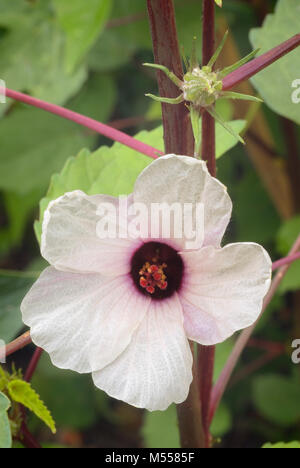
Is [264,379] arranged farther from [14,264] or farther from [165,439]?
[14,264]

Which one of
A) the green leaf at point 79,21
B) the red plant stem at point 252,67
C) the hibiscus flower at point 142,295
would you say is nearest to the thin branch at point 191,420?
the hibiscus flower at point 142,295

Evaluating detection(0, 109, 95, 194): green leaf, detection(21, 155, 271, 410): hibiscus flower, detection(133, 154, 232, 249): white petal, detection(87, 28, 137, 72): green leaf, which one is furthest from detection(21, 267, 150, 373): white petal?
detection(87, 28, 137, 72): green leaf

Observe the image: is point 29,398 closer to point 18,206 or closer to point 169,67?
point 169,67

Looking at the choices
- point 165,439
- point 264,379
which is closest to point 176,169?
point 165,439

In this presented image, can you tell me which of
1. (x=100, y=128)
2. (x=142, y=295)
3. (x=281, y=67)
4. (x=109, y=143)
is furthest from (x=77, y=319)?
(x=109, y=143)

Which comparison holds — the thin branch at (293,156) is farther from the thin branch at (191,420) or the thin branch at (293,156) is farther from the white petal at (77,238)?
the white petal at (77,238)
